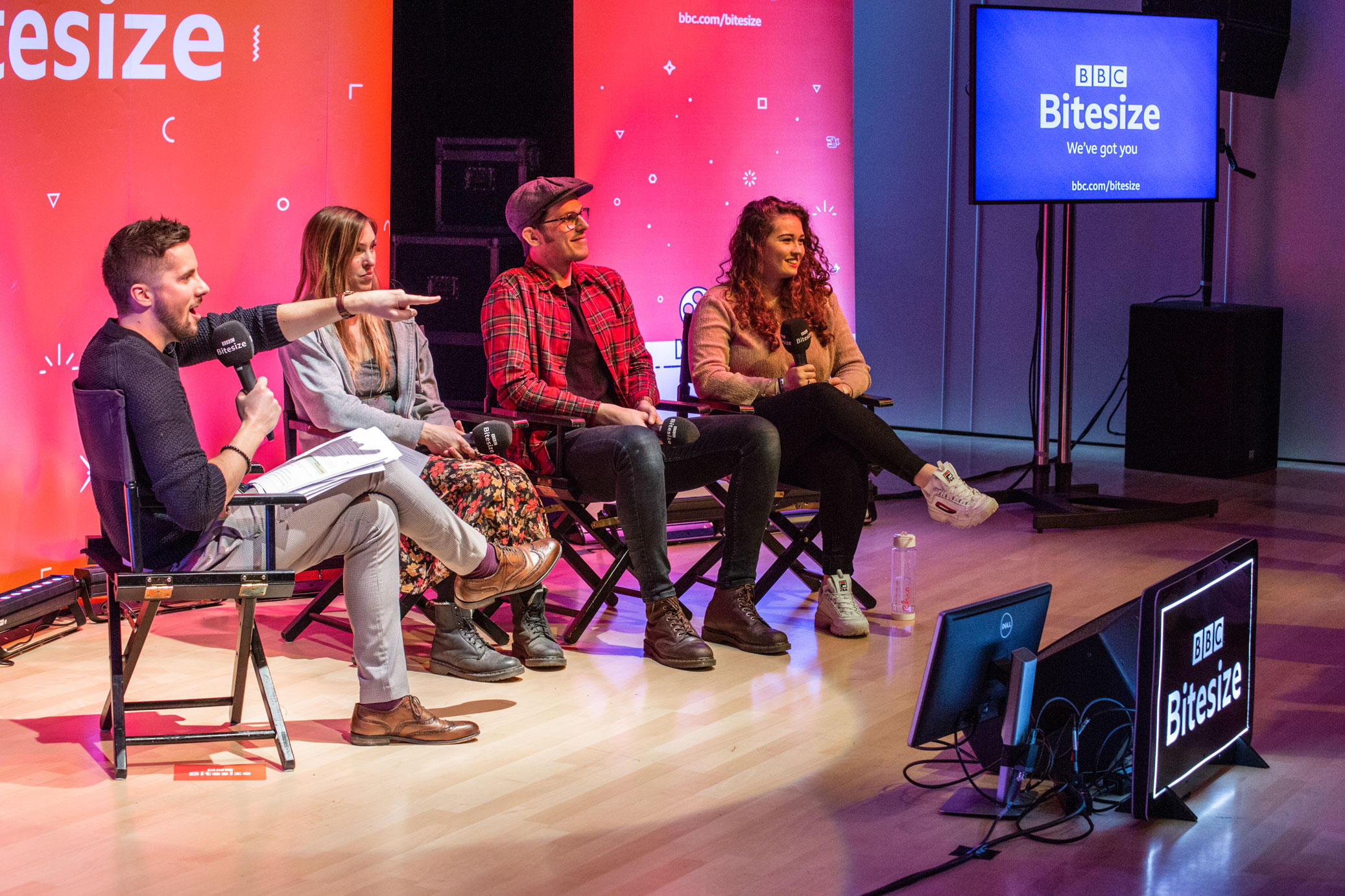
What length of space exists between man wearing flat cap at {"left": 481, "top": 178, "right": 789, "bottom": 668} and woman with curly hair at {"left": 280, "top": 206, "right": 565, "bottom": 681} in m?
0.26

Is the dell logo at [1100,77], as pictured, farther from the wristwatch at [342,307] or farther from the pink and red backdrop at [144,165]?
the wristwatch at [342,307]

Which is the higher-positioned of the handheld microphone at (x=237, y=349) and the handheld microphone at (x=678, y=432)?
the handheld microphone at (x=237, y=349)

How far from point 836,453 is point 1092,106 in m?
2.27

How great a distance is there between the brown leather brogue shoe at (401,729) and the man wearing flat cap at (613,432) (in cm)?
81

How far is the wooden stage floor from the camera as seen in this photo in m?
2.61

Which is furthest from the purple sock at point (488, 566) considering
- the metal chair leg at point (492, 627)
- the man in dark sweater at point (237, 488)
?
the metal chair leg at point (492, 627)

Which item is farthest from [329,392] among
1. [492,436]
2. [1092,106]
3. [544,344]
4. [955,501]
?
[1092,106]

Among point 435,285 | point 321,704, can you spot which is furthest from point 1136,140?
point 321,704

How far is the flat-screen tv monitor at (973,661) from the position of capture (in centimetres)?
276

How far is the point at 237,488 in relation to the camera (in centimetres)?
307

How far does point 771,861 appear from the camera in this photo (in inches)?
105

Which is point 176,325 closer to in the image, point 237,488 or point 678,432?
point 237,488

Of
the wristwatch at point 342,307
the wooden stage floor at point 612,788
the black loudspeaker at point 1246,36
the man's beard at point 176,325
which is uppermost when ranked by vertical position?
the black loudspeaker at point 1246,36

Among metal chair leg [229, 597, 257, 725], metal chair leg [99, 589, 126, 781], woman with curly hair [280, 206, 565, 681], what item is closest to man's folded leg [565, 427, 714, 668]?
woman with curly hair [280, 206, 565, 681]
